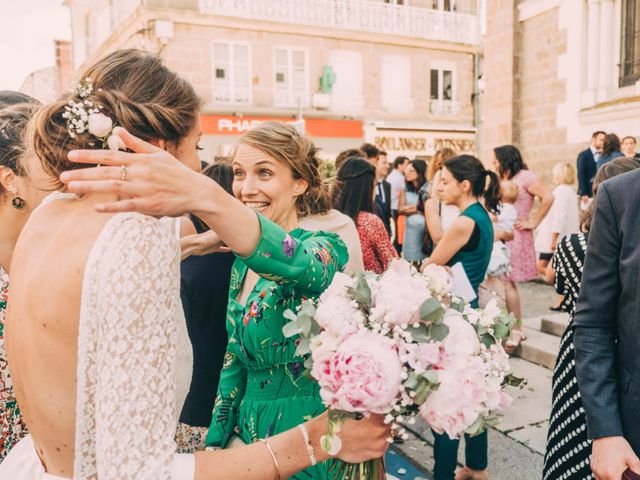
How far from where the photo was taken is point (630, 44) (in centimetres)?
827

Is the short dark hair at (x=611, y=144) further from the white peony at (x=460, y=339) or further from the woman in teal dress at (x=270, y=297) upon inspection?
the white peony at (x=460, y=339)

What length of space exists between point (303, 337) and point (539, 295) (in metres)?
7.32

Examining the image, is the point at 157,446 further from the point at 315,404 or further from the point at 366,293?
the point at 315,404

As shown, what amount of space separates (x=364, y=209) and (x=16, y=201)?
2.77 meters

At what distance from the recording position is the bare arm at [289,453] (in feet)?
3.91

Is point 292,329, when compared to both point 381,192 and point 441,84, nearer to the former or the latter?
point 381,192

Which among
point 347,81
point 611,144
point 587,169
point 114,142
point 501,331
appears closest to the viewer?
point 114,142

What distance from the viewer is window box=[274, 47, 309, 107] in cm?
1895

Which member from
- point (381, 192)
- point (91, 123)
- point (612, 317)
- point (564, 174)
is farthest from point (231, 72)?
point (91, 123)

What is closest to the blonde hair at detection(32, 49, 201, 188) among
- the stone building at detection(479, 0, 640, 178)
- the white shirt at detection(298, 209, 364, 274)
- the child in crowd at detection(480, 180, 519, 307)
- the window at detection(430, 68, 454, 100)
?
the white shirt at detection(298, 209, 364, 274)

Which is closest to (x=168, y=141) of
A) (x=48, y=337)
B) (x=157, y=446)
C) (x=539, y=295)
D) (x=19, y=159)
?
(x=48, y=337)

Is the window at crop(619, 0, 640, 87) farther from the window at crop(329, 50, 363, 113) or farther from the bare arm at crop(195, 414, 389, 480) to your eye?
the window at crop(329, 50, 363, 113)

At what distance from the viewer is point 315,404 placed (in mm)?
1921

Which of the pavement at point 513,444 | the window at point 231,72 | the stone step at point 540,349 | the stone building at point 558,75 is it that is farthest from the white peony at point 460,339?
the window at point 231,72
